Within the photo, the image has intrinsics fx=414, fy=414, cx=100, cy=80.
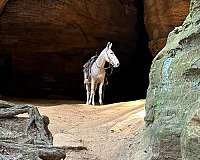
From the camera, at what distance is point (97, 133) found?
859 centimetres

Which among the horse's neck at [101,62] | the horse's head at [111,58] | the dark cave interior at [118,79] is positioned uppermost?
the horse's head at [111,58]

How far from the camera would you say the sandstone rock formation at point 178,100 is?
357 centimetres

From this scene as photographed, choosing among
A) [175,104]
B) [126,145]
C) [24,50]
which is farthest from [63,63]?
[175,104]

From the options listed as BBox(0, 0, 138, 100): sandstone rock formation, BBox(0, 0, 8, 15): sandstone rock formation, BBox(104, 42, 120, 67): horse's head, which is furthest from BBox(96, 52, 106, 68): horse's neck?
BBox(0, 0, 8, 15): sandstone rock formation

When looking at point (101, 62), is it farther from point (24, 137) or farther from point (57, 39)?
point (24, 137)

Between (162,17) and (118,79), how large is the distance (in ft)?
19.6

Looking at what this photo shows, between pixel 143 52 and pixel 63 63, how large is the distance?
4229 mm

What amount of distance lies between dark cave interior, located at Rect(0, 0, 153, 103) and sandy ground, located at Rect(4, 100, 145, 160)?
8.97 meters

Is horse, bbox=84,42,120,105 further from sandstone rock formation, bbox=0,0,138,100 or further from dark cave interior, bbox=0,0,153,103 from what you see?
dark cave interior, bbox=0,0,153,103

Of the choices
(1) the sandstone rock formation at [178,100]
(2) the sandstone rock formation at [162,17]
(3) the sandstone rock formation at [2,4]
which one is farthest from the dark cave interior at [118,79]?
(1) the sandstone rock formation at [178,100]

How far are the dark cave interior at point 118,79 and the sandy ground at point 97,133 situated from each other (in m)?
8.97

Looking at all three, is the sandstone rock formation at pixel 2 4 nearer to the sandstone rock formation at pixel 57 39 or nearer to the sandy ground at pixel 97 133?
the sandstone rock formation at pixel 57 39

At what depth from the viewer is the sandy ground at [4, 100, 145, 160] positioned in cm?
709

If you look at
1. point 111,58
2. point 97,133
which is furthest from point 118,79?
point 97,133
